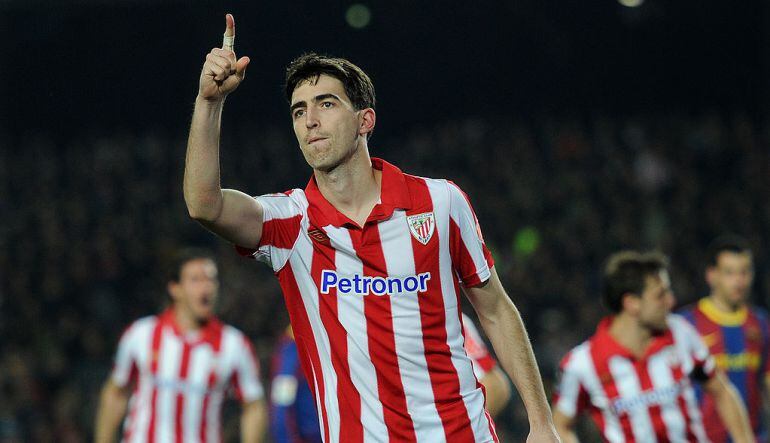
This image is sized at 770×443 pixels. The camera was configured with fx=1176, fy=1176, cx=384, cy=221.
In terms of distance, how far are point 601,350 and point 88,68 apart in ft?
39.2

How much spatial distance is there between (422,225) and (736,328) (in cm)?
416

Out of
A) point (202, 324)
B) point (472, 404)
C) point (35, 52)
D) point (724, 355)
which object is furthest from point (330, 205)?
point (35, 52)

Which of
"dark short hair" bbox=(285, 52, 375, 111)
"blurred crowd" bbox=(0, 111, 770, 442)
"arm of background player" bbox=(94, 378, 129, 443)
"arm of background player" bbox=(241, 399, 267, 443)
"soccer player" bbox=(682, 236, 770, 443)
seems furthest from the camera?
"blurred crowd" bbox=(0, 111, 770, 442)

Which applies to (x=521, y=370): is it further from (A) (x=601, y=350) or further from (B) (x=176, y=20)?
(B) (x=176, y=20)

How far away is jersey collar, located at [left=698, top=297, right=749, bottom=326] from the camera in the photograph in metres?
6.91

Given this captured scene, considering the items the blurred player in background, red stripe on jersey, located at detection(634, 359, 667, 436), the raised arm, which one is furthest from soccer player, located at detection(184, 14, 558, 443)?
the blurred player in background

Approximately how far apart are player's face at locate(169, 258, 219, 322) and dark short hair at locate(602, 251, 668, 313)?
209 centimetres

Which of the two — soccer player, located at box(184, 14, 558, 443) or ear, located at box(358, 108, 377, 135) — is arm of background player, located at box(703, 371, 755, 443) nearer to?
soccer player, located at box(184, 14, 558, 443)

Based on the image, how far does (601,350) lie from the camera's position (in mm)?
5453

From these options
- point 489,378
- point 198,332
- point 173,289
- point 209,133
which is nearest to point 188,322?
point 198,332

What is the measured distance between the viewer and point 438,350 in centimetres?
326

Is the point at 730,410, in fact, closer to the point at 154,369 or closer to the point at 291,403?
the point at 291,403

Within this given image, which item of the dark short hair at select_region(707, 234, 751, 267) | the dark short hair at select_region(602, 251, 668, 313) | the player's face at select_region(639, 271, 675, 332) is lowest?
the player's face at select_region(639, 271, 675, 332)

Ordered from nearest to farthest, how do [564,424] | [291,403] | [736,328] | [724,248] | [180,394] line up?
1. [564,424]
2. [180,394]
3. [291,403]
4. [736,328]
5. [724,248]
